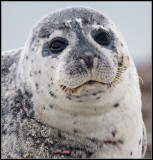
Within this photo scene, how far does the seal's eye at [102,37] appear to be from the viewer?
510cm

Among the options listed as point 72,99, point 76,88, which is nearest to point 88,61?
point 76,88

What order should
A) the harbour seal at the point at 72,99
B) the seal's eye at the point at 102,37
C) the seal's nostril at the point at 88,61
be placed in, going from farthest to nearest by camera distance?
1. the seal's eye at the point at 102,37
2. the harbour seal at the point at 72,99
3. the seal's nostril at the point at 88,61

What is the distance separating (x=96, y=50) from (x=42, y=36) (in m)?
0.76

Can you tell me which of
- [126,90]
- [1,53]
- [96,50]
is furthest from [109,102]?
[1,53]

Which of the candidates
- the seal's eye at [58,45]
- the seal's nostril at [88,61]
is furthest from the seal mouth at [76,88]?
the seal's eye at [58,45]

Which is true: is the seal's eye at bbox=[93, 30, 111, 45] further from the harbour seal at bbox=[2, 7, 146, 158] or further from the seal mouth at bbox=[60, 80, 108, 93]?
the seal mouth at bbox=[60, 80, 108, 93]

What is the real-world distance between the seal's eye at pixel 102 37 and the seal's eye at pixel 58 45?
298mm

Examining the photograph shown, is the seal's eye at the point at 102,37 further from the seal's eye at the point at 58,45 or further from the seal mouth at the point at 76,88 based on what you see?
the seal mouth at the point at 76,88

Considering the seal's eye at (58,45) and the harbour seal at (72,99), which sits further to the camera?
the seal's eye at (58,45)

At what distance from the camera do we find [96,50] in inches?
191

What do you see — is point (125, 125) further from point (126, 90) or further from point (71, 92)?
point (71, 92)

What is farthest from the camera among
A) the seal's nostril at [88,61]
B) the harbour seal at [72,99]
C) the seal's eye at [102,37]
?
the seal's eye at [102,37]

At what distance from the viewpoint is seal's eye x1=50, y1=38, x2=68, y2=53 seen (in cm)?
513

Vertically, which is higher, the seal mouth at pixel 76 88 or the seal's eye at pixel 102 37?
the seal's eye at pixel 102 37
